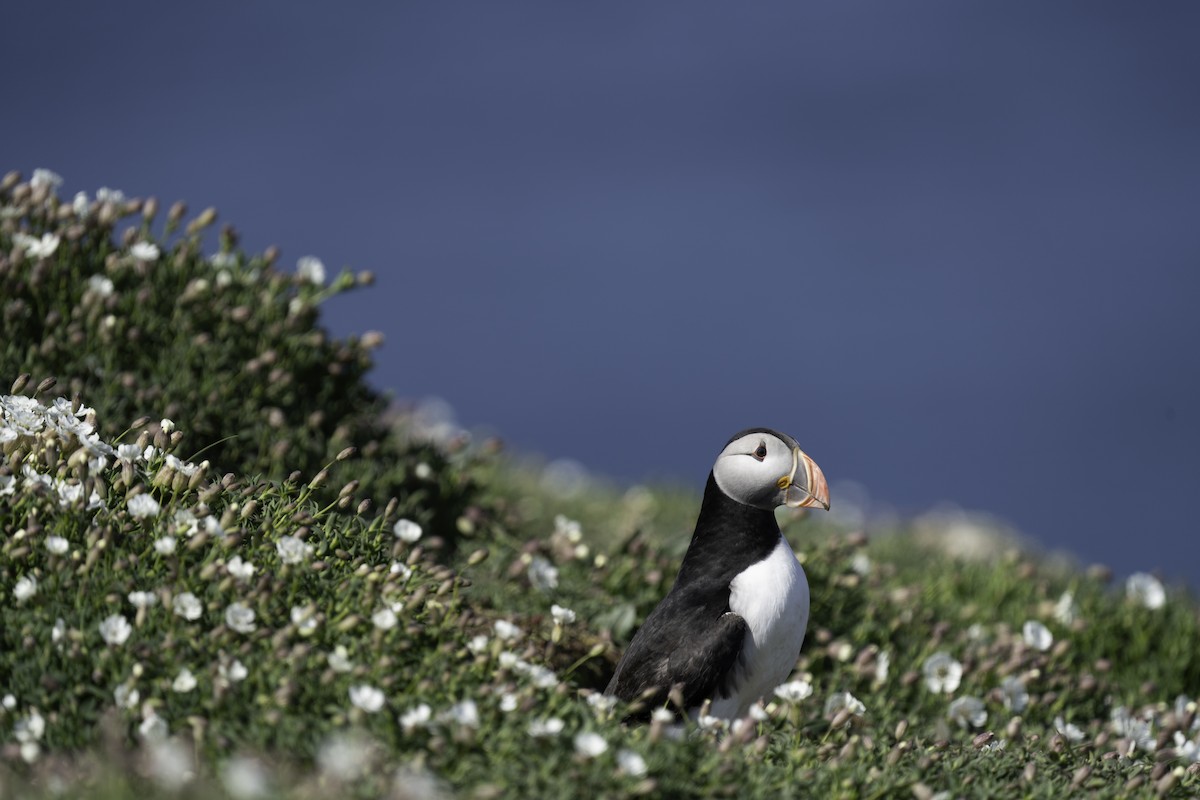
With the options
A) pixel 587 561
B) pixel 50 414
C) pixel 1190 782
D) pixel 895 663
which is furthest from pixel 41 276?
pixel 1190 782

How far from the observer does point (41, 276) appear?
25.9 feet

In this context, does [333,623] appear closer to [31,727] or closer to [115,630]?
[115,630]

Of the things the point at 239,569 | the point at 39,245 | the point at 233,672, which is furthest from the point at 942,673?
the point at 39,245

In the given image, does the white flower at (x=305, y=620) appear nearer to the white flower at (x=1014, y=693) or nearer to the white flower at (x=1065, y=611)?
the white flower at (x=1014, y=693)

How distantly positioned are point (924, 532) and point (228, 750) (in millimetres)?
11289

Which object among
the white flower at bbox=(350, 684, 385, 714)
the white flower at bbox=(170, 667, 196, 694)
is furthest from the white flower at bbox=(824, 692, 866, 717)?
the white flower at bbox=(170, 667, 196, 694)

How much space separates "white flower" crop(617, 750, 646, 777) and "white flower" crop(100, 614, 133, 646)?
1.74 metres

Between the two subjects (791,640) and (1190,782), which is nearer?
(1190,782)

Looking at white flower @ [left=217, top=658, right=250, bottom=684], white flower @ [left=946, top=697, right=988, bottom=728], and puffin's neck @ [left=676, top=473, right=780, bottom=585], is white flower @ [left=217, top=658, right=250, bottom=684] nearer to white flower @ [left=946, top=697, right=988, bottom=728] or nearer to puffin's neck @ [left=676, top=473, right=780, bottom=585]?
puffin's neck @ [left=676, top=473, right=780, bottom=585]

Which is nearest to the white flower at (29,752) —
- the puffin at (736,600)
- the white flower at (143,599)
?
the white flower at (143,599)

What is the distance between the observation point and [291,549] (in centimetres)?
488

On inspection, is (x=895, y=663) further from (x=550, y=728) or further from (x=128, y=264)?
(x=128, y=264)

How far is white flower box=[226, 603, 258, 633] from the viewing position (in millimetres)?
4547

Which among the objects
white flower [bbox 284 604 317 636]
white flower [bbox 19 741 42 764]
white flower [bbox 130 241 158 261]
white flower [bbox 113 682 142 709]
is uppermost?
white flower [bbox 130 241 158 261]
